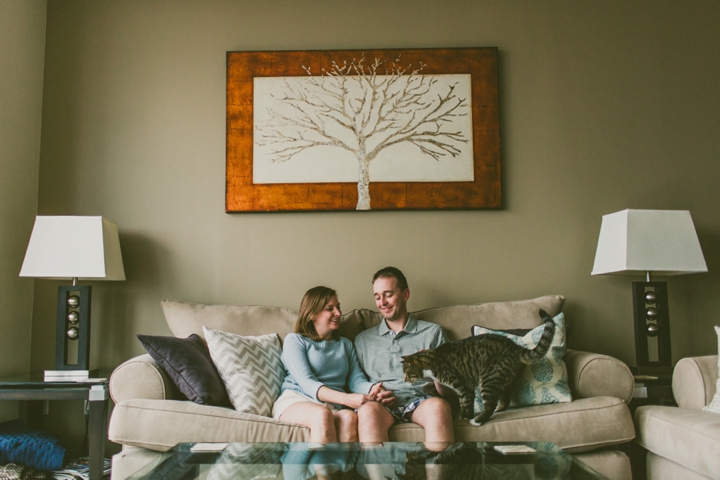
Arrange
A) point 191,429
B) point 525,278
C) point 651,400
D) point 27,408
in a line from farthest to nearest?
point 525,278
point 27,408
point 651,400
point 191,429

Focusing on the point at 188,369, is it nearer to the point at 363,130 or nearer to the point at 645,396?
the point at 363,130

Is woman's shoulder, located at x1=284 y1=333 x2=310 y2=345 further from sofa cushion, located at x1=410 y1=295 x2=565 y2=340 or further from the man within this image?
sofa cushion, located at x1=410 y1=295 x2=565 y2=340

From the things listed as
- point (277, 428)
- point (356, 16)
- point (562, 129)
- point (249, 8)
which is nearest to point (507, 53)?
point (562, 129)

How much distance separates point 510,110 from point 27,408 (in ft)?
10.4

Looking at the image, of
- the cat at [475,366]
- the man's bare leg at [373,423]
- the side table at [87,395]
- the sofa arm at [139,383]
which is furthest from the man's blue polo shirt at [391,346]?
the side table at [87,395]

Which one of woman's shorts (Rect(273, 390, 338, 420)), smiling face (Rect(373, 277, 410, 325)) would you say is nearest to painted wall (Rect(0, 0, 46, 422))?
woman's shorts (Rect(273, 390, 338, 420))

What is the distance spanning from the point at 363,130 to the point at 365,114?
10cm

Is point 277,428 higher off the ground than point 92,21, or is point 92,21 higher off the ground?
point 92,21

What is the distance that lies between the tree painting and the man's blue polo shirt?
3.17 ft

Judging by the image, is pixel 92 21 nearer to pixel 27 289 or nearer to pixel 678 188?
pixel 27 289

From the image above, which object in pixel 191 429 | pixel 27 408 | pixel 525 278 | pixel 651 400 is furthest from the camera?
pixel 525 278

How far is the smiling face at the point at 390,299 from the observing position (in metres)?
2.64

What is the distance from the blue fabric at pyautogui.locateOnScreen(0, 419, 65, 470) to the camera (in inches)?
97.3

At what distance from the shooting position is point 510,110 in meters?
3.23
